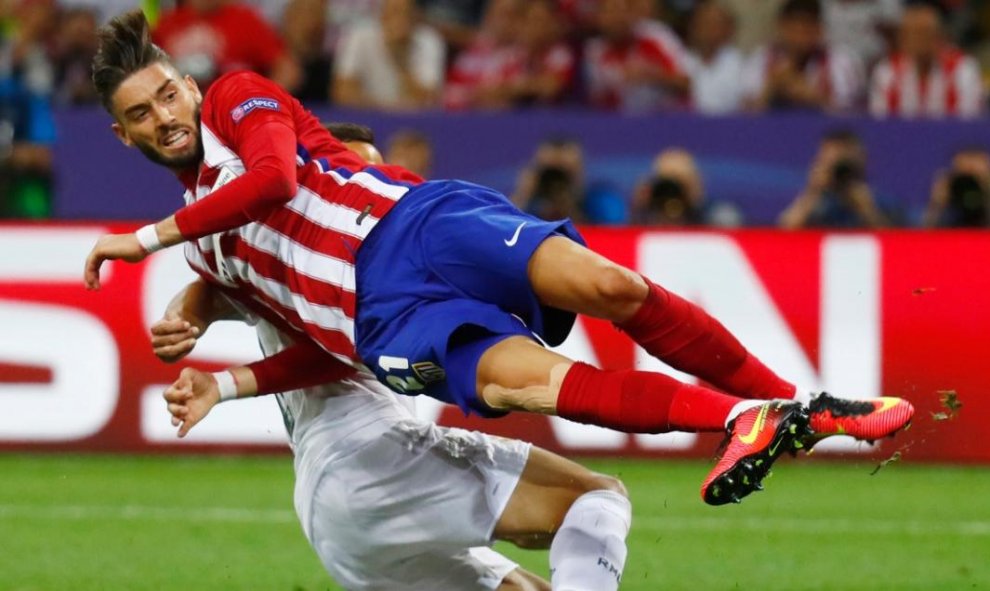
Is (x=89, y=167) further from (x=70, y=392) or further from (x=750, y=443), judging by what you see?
(x=750, y=443)

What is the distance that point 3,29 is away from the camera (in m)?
15.1

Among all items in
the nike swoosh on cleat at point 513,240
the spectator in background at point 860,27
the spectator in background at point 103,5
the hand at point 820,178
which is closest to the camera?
the nike swoosh on cleat at point 513,240

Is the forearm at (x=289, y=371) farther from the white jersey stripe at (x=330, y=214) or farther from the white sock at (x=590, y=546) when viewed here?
the white sock at (x=590, y=546)

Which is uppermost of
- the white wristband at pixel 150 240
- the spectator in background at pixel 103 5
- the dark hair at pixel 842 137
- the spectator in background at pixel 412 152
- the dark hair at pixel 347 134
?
the dark hair at pixel 347 134

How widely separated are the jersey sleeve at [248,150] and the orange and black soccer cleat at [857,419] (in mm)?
1762

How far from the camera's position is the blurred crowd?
12844 millimetres

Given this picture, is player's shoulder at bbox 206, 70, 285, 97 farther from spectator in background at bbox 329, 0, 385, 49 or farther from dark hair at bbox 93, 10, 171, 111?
spectator in background at bbox 329, 0, 385, 49

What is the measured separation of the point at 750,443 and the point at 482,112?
8029 millimetres

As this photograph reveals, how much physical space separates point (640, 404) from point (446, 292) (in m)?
0.74

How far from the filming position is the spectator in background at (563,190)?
11461 millimetres

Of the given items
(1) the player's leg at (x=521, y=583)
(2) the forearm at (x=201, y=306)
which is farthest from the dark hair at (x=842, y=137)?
(1) the player's leg at (x=521, y=583)

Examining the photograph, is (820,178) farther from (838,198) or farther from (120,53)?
(120,53)

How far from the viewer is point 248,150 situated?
18.7 feet

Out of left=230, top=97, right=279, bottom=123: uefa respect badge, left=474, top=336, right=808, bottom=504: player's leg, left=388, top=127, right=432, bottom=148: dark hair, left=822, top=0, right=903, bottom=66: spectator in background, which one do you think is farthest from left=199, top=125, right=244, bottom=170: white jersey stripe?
left=822, top=0, right=903, bottom=66: spectator in background
